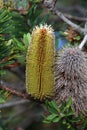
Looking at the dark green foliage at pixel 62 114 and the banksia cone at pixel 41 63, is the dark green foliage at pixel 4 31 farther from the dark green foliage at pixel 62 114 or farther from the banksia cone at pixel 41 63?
the dark green foliage at pixel 62 114

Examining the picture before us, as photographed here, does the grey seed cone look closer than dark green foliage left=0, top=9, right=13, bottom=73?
Yes

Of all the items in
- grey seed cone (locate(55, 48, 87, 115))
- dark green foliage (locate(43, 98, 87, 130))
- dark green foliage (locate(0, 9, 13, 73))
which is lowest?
dark green foliage (locate(43, 98, 87, 130))

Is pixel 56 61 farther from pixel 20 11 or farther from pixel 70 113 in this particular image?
pixel 20 11

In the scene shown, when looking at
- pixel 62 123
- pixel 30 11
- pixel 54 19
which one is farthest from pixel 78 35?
pixel 54 19

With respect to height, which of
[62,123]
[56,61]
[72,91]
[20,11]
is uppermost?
[20,11]

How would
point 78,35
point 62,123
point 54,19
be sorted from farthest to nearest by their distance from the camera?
point 54,19, point 78,35, point 62,123

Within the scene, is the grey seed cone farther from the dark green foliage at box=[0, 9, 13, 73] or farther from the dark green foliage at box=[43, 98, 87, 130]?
the dark green foliage at box=[0, 9, 13, 73]

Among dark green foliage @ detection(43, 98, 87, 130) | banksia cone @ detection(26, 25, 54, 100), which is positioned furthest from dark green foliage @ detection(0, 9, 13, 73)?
dark green foliage @ detection(43, 98, 87, 130)
